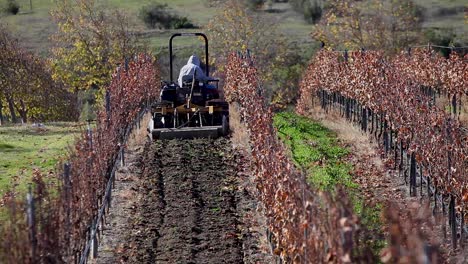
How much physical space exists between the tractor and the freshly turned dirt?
115 centimetres

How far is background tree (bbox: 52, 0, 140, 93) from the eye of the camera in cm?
3831

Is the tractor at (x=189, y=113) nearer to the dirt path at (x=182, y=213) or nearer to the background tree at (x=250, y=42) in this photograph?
the dirt path at (x=182, y=213)

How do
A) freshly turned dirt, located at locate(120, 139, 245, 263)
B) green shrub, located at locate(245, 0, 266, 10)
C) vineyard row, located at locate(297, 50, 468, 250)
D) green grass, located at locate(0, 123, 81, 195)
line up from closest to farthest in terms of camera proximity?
1. freshly turned dirt, located at locate(120, 139, 245, 263)
2. vineyard row, located at locate(297, 50, 468, 250)
3. green grass, located at locate(0, 123, 81, 195)
4. green shrub, located at locate(245, 0, 266, 10)

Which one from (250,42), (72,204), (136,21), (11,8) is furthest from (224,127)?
(11,8)

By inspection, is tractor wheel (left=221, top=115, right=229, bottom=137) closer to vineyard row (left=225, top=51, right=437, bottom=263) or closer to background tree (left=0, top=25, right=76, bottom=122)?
vineyard row (left=225, top=51, right=437, bottom=263)

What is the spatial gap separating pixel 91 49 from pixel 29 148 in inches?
714

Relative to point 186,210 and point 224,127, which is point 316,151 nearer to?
point 224,127

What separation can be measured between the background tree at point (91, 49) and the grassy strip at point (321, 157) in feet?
46.4

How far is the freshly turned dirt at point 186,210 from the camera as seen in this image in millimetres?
11117

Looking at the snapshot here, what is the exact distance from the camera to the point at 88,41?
39.9 m

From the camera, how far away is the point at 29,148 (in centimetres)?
2181

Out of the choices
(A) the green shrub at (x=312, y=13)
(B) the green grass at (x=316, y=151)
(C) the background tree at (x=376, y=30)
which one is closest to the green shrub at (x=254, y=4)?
(A) the green shrub at (x=312, y=13)

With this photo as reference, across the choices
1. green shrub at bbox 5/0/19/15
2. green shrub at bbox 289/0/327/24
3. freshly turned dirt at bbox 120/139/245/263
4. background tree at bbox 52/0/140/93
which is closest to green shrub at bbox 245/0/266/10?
green shrub at bbox 289/0/327/24

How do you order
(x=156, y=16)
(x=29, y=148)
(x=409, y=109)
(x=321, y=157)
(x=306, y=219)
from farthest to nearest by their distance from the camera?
(x=156, y=16) → (x=29, y=148) → (x=321, y=157) → (x=409, y=109) → (x=306, y=219)
